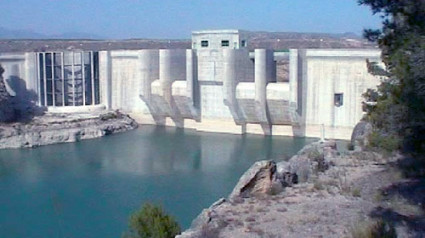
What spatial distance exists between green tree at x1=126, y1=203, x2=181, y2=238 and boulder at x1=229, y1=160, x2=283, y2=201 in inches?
39.8

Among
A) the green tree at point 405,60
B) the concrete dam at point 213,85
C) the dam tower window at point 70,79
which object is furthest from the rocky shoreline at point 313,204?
the dam tower window at point 70,79

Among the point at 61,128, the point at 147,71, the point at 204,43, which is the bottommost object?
the point at 61,128

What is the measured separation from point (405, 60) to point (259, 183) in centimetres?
351

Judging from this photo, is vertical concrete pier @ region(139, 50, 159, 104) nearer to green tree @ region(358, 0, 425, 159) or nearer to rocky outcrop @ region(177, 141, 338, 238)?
rocky outcrop @ region(177, 141, 338, 238)

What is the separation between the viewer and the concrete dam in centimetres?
2348

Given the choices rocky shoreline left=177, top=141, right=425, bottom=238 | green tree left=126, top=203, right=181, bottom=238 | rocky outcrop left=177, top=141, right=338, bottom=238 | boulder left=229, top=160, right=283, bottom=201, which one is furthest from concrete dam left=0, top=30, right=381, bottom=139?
green tree left=126, top=203, right=181, bottom=238

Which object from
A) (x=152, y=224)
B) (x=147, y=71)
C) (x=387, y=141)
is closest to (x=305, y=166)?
(x=387, y=141)

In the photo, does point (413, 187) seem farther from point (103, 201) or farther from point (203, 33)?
point (203, 33)

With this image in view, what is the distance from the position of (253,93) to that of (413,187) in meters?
15.8

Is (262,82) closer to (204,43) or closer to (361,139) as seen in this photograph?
(204,43)

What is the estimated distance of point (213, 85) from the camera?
2645 cm

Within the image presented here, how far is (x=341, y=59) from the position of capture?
2312 centimetres

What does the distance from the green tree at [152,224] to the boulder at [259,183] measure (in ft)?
3.31

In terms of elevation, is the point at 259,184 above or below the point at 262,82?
below
